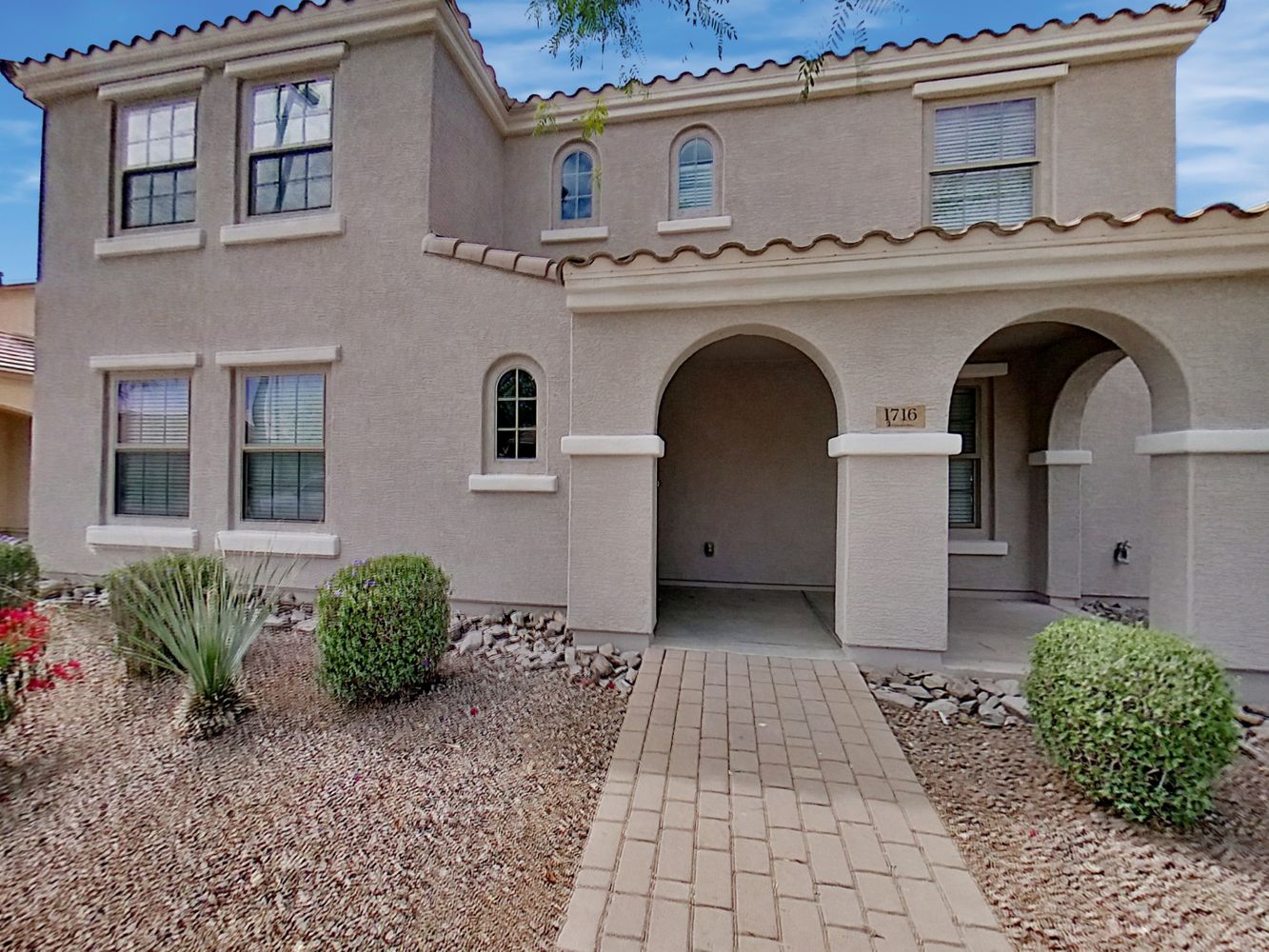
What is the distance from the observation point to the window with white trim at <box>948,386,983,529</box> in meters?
7.39

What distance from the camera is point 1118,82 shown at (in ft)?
21.7

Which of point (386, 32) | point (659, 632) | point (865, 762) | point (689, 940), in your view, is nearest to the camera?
point (689, 940)

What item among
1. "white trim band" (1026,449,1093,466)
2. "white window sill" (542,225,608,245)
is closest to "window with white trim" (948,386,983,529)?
"white trim band" (1026,449,1093,466)

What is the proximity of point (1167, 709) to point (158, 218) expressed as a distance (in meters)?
11.4

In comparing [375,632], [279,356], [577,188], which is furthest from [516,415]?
[577,188]

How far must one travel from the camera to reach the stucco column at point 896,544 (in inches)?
188

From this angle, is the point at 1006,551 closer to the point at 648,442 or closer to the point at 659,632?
the point at 659,632

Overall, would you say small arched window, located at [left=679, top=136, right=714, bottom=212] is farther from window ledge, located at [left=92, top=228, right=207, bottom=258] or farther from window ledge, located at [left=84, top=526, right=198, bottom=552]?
window ledge, located at [left=84, top=526, right=198, bottom=552]

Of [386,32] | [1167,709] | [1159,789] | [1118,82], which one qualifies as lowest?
[1159,789]

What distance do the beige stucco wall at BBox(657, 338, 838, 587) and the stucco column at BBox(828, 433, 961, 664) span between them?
2833 mm

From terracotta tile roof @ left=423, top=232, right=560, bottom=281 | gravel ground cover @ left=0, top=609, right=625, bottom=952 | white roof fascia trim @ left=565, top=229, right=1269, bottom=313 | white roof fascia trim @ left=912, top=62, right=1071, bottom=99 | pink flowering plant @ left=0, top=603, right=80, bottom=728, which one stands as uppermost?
white roof fascia trim @ left=912, top=62, right=1071, bottom=99

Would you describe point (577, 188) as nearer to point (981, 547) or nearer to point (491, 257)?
point (491, 257)

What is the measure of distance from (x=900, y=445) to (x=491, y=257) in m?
4.67

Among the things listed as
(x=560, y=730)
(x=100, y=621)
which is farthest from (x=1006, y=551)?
(x=100, y=621)
